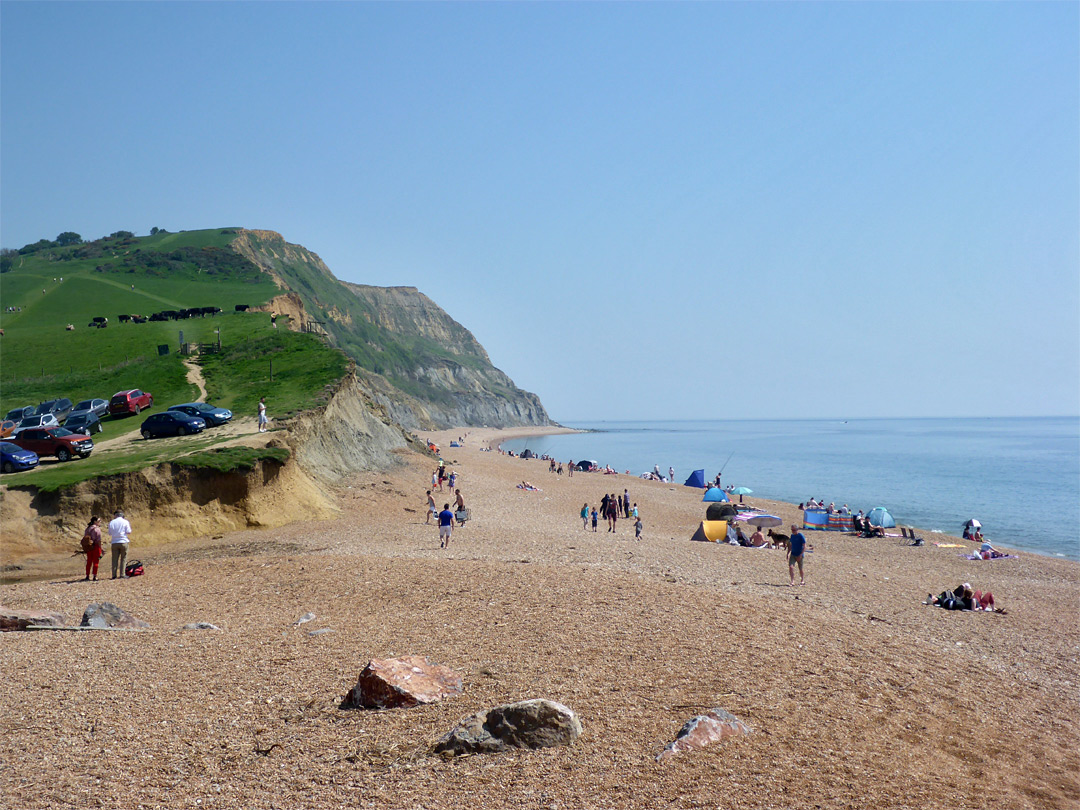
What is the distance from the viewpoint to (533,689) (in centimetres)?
883

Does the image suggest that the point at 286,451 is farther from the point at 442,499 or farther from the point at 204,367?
the point at 204,367

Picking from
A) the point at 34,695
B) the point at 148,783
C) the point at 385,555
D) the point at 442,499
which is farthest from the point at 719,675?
the point at 442,499

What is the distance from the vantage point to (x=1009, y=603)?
63.9 ft

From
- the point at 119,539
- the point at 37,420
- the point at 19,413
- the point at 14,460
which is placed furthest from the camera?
the point at 19,413

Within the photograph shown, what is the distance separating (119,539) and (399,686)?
40.6 feet

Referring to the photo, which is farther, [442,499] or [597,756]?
[442,499]

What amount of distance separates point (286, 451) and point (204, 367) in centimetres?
2218

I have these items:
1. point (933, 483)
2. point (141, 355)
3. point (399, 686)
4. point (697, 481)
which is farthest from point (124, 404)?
point (933, 483)

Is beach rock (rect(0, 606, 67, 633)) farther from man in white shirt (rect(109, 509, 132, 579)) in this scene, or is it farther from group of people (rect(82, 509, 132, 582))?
man in white shirt (rect(109, 509, 132, 579))

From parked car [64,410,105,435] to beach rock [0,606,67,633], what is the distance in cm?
2152

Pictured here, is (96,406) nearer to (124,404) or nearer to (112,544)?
(124,404)

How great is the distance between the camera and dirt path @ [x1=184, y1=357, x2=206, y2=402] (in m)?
37.4

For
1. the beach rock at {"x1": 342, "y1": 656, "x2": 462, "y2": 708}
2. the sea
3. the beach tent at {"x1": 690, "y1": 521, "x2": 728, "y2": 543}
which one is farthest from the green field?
the sea

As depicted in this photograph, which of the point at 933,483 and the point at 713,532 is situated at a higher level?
the point at 713,532
